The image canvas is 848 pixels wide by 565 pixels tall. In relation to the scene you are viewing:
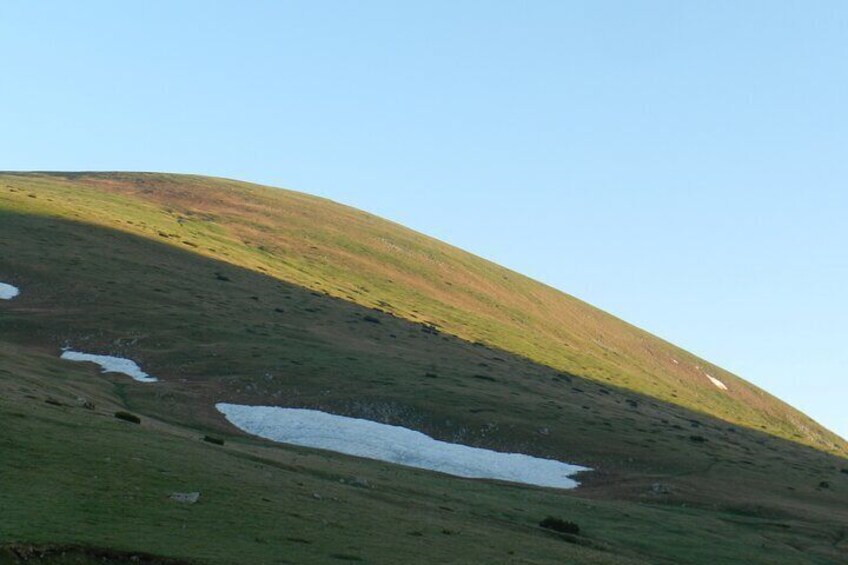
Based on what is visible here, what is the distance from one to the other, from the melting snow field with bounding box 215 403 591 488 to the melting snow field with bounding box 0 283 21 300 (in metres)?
36.5

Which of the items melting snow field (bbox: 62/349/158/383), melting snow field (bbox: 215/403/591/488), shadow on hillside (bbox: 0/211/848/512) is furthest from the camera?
shadow on hillside (bbox: 0/211/848/512)

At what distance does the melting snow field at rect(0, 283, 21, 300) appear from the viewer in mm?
98062

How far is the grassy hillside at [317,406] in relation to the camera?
33.3m

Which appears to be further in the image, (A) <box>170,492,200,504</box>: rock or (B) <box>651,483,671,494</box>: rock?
(B) <box>651,483,671,494</box>: rock

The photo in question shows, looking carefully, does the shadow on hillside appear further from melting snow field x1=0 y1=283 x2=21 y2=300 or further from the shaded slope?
melting snow field x1=0 y1=283 x2=21 y2=300

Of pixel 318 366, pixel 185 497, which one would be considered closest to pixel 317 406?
pixel 318 366

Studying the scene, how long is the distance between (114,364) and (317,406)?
1855 centimetres

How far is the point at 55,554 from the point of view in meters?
25.6

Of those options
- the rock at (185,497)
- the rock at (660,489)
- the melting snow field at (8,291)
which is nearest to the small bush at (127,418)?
the rock at (185,497)

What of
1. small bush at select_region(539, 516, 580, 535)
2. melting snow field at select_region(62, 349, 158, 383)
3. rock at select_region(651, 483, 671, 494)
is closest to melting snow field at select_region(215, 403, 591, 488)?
rock at select_region(651, 483, 671, 494)

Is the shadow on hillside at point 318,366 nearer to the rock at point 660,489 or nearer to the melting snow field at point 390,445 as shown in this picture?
the rock at point 660,489

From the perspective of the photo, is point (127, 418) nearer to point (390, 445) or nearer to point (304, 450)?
point (304, 450)

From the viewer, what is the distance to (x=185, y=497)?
33469 millimetres

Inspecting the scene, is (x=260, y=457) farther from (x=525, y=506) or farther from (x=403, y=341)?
(x=403, y=341)
